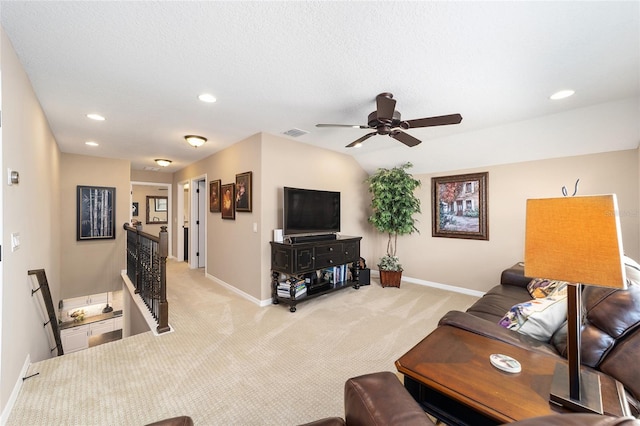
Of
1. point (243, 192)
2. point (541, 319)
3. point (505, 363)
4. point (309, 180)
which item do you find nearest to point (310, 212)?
point (309, 180)

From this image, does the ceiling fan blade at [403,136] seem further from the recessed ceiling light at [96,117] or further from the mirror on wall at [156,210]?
the mirror on wall at [156,210]

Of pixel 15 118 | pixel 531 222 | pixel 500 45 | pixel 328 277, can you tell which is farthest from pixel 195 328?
pixel 500 45

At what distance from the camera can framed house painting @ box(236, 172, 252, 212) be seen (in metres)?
3.85

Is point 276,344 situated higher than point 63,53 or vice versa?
point 63,53

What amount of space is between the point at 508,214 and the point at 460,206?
67 centimetres

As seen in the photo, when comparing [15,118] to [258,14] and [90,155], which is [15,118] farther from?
[90,155]

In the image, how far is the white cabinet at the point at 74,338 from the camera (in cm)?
439

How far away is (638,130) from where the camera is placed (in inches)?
111

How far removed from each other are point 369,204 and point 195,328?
12.7 feet

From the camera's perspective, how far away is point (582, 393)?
0.93 meters

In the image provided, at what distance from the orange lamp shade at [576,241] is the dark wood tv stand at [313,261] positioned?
8.97 ft

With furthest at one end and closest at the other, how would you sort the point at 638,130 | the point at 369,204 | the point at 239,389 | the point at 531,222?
the point at 369,204, the point at 638,130, the point at 239,389, the point at 531,222

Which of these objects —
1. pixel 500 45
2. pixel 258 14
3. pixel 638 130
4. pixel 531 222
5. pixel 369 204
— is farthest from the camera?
pixel 369 204

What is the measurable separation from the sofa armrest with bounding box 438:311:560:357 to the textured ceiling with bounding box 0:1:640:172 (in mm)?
1794
